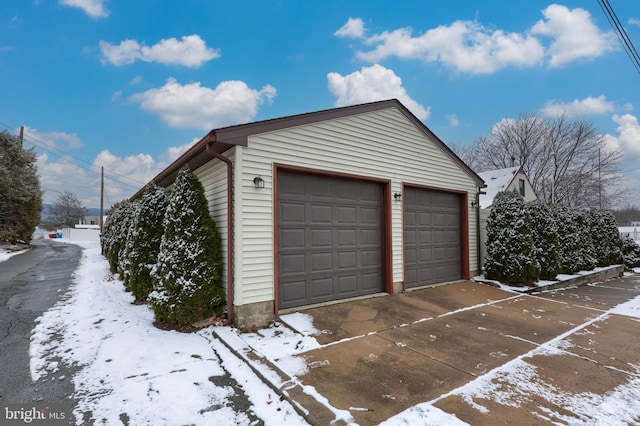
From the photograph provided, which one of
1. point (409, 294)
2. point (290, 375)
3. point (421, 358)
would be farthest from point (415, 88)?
A: point (290, 375)

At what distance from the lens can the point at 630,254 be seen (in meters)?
12.5

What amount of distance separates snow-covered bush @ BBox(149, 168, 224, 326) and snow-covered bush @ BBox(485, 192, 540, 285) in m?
6.97

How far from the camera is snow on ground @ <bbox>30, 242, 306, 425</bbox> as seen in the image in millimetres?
2537

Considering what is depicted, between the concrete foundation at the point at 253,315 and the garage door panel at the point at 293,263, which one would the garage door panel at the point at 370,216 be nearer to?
the garage door panel at the point at 293,263

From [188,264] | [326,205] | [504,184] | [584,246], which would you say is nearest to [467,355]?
[326,205]

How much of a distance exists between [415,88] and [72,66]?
13.0m

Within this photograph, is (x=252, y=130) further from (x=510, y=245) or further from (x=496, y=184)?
(x=496, y=184)

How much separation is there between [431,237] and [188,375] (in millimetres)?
6060

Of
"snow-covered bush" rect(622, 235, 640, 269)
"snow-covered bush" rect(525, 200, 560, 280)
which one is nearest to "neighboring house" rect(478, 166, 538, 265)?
"snow-covered bush" rect(622, 235, 640, 269)

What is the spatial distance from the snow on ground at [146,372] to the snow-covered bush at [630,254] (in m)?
16.2

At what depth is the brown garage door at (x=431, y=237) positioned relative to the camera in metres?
6.92

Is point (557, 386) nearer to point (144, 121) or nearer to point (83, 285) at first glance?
point (83, 285)

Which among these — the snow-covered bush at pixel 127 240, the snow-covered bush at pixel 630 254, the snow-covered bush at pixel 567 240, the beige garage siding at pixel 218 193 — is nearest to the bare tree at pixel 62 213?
the snow-covered bush at pixel 127 240

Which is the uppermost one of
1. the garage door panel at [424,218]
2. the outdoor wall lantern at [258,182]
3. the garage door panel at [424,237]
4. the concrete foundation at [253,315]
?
the outdoor wall lantern at [258,182]
